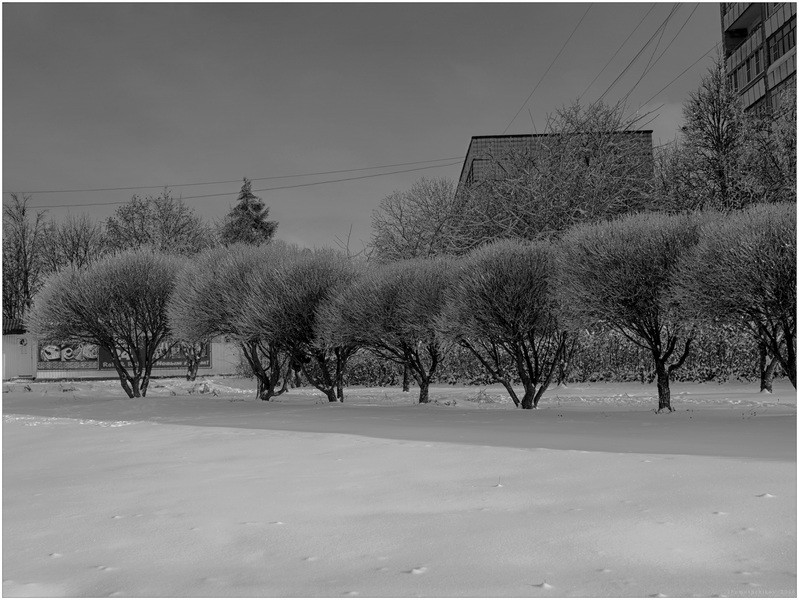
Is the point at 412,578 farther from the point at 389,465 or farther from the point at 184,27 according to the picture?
the point at 184,27

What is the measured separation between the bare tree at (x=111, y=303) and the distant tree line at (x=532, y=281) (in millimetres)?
43

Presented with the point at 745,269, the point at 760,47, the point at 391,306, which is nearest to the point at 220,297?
the point at 391,306

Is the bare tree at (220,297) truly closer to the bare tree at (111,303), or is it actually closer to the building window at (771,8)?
the bare tree at (111,303)

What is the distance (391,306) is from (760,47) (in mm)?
44069

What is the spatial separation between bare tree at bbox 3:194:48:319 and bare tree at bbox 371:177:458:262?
21.6 meters

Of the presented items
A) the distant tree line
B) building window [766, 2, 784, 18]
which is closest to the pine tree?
the distant tree line

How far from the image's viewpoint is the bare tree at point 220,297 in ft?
53.7

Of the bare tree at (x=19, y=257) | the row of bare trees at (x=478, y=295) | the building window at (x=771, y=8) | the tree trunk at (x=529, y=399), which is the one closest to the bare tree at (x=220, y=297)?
the row of bare trees at (x=478, y=295)

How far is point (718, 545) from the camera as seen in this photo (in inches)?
139

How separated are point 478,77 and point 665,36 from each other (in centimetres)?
1072

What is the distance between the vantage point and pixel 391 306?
49.9 feet

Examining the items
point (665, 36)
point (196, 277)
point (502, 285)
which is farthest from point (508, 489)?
point (665, 36)

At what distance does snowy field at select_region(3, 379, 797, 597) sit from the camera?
320cm

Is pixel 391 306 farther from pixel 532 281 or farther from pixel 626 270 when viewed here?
pixel 626 270
